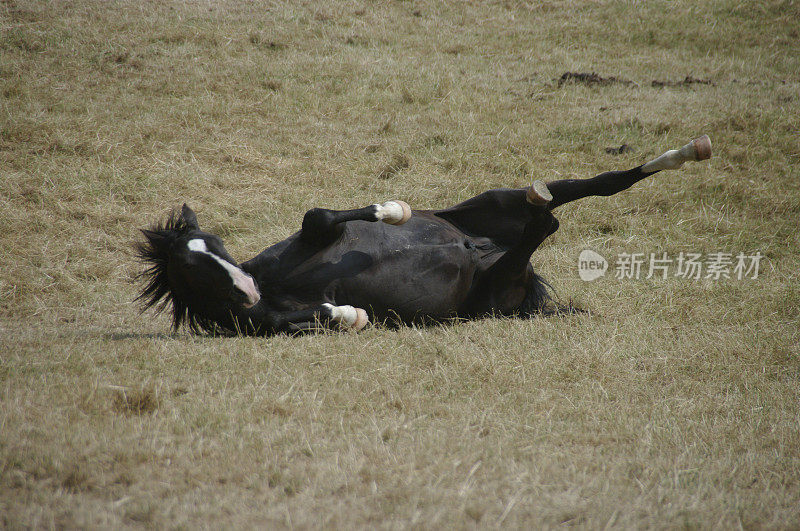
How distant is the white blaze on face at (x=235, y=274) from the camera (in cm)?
365

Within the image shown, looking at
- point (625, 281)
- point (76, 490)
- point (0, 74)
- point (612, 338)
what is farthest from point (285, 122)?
point (76, 490)

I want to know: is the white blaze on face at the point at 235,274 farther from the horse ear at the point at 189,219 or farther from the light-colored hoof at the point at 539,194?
the light-colored hoof at the point at 539,194

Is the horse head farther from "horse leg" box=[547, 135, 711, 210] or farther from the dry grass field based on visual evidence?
"horse leg" box=[547, 135, 711, 210]

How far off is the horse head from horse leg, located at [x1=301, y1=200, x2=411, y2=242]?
46cm

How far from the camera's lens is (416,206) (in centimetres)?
679

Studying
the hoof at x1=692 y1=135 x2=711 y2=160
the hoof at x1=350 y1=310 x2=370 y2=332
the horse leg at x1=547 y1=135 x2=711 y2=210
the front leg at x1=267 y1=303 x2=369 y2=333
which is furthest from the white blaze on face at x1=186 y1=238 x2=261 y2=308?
the hoof at x1=692 y1=135 x2=711 y2=160

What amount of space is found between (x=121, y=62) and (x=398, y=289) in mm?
6959

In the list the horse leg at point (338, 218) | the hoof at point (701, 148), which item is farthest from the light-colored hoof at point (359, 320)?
the hoof at point (701, 148)

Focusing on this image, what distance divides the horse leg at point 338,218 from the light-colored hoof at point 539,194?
0.73 meters

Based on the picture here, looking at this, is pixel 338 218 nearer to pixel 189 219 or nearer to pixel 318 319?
pixel 318 319

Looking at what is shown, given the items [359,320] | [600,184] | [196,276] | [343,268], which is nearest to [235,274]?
[196,276]

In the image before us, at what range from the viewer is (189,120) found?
7.91 meters

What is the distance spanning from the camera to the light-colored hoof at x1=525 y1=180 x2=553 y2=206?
394 cm

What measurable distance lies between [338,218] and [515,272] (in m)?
1.21
